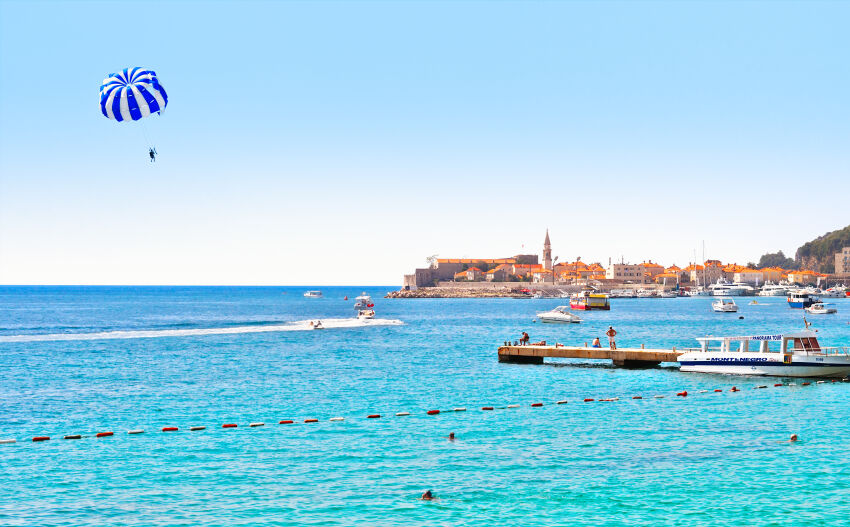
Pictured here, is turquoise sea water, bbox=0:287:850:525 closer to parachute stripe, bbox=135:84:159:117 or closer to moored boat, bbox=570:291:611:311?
parachute stripe, bbox=135:84:159:117

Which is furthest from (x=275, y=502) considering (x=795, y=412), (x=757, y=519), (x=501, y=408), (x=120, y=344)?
(x=120, y=344)

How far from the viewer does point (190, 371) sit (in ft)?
195

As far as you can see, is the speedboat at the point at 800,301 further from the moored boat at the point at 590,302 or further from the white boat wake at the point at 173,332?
the white boat wake at the point at 173,332

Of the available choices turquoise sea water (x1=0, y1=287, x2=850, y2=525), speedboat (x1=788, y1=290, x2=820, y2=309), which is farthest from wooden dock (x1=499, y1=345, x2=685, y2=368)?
speedboat (x1=788, y1=290, x2=820, y2=309)

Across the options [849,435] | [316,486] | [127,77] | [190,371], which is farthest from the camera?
[190,371]

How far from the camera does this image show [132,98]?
1645 inches

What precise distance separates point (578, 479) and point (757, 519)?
5674 millimetres

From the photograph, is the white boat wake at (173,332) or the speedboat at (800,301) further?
the speedboat at (800,301)

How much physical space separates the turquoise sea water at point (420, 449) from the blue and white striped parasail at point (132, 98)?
1454 cm

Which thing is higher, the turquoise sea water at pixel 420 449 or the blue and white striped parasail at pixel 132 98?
the blue and white striped parasail at pixel 132 98

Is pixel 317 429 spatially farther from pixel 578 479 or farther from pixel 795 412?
pixel 795 412

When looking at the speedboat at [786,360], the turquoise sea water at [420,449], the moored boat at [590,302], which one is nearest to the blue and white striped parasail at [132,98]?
the turquoise sea water at [420,449]

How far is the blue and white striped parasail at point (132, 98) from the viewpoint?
41.7 metres

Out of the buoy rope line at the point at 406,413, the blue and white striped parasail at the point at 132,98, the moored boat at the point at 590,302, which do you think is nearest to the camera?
the buoy rope line at the point at 406,413
